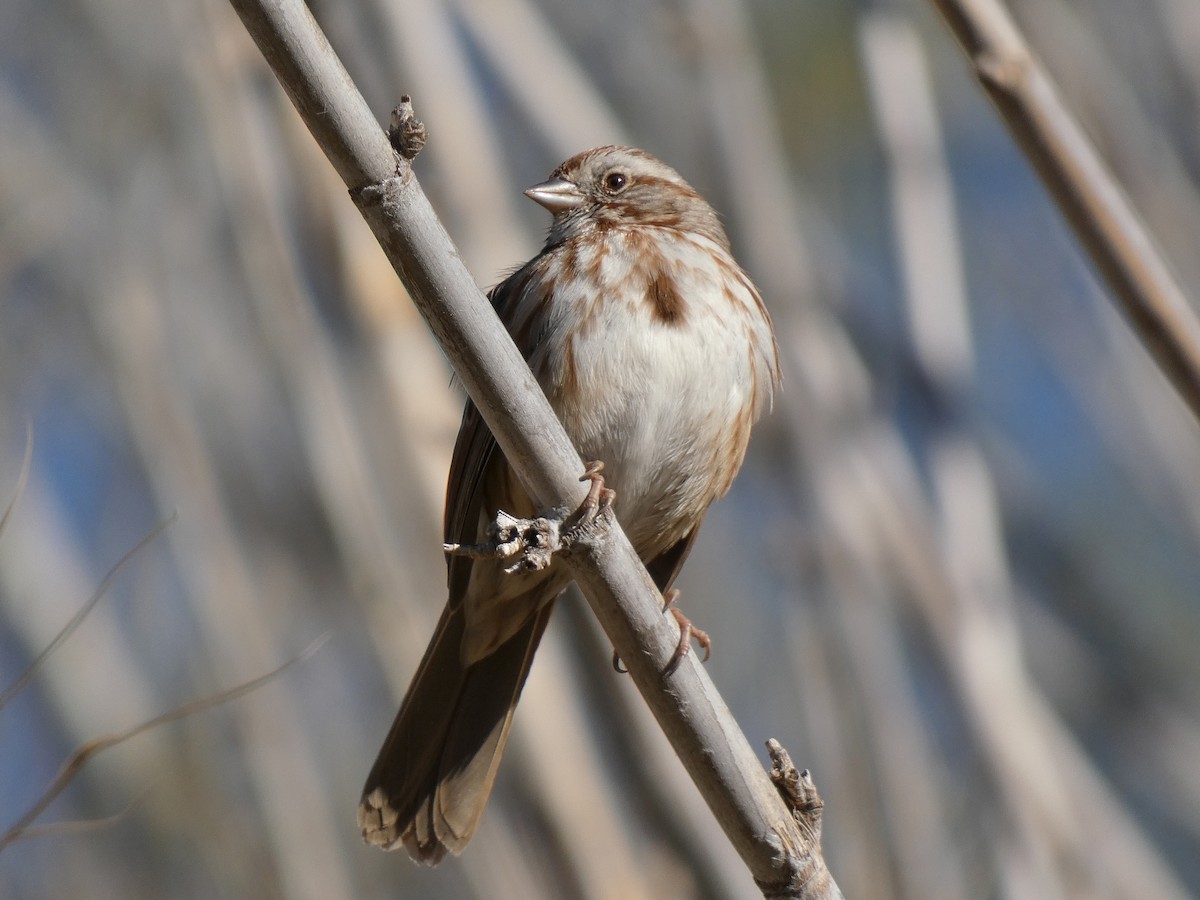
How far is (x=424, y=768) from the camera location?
3279 millimetres

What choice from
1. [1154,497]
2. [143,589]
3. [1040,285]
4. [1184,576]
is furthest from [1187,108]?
[143,589]

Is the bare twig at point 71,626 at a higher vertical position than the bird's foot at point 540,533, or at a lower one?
higher

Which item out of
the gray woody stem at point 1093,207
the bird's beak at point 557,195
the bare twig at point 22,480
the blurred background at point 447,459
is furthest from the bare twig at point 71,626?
the gray woody stem at point 1093,207

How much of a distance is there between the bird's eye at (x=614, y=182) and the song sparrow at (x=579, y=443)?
249 millimetres

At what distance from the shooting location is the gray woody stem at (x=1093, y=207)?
211 cm

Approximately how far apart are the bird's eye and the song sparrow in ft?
0.82

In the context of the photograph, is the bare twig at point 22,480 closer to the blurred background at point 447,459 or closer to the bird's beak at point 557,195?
the blurred background at point 447,459

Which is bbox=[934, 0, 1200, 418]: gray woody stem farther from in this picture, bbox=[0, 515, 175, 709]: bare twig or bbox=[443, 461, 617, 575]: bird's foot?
bbox=[0, 515, 175, 709]: bare twig

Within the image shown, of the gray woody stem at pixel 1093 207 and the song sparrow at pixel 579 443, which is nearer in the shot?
the gray woody stem at pixel 1093 207

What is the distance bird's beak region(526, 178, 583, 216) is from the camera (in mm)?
3682

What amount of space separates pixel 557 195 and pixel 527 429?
67.4 inches

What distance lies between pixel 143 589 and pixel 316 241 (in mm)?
1883

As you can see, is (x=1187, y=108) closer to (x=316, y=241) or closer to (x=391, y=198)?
(x=316, y=241)

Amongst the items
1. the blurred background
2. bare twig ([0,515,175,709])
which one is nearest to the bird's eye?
the blurred background
